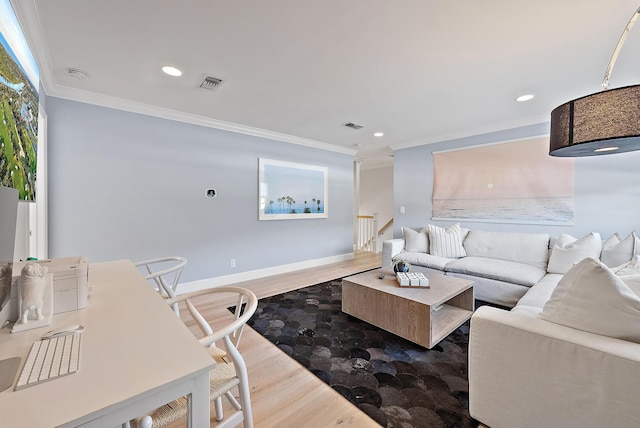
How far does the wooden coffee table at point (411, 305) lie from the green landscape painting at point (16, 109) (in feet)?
7.85

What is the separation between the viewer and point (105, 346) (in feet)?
2.57

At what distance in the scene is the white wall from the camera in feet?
24.4

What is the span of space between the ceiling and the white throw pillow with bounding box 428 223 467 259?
5.27ft

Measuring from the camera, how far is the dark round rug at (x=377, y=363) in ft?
4.91

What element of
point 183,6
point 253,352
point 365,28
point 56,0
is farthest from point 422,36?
point 253,352

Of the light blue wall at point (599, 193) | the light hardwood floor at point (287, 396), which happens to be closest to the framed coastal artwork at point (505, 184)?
the light blue wall at point (599, 193)

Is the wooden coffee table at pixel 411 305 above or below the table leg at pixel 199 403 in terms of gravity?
below

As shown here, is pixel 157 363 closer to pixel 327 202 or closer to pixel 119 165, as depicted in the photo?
pixel 119 165

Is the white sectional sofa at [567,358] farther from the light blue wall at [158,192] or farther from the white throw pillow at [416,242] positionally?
the light blue wall at [158,192]

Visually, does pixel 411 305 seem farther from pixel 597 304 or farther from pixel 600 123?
pixel 600 123

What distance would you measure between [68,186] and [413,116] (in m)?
3.91

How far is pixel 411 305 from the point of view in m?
2.11

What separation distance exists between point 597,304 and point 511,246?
2557 mm

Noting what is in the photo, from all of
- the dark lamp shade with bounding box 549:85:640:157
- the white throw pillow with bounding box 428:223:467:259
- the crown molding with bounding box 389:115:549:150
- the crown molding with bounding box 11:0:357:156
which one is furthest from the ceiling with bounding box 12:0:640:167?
the white throw pillow with bounding box 428:223:467:259
